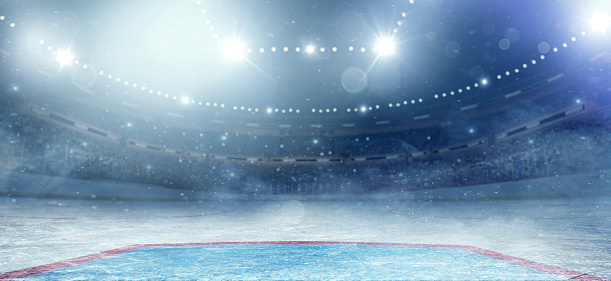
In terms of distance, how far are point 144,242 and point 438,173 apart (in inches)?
659

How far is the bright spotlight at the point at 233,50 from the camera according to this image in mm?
16191

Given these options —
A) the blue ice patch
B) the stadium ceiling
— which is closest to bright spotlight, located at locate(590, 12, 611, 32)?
the stadium ceiling

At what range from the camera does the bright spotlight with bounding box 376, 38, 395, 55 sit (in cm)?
1563

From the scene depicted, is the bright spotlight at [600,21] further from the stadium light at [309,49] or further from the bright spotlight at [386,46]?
the stadium light at [309,49]

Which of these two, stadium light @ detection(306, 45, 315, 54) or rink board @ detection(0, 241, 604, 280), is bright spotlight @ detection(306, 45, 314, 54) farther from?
rink board @ detection(0, 241, 604, 280)

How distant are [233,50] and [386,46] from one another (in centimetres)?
752

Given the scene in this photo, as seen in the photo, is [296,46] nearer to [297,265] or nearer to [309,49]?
[309,49]

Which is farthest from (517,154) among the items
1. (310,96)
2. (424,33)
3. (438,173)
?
(310,96)

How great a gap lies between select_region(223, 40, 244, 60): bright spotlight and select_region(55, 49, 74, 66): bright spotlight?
6.67 metres

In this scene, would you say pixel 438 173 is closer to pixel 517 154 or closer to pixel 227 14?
pixel 517 154

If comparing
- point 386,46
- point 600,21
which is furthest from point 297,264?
point 600,21

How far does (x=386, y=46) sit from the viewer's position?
1599 cm

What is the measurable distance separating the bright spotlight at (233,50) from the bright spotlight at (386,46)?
22.1 ft

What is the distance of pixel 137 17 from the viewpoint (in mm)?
13555
